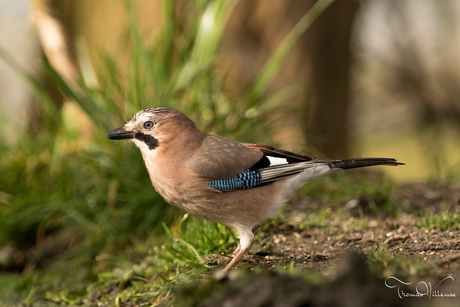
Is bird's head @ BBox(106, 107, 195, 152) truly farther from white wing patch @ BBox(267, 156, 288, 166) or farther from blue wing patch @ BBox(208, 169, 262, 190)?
white wing patch @ BBox(267, 156, 288, 166)

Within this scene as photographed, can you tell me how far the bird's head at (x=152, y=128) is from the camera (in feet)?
9.63

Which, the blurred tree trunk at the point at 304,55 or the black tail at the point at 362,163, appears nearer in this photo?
the black tail at the point at 362,163

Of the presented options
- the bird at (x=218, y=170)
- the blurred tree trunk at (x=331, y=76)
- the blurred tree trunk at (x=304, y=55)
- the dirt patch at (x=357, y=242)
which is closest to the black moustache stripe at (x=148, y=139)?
the bird at (x=218, y=170)

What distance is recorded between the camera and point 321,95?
6418mm

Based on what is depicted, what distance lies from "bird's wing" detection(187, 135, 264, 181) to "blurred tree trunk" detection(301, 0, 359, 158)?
3.30m

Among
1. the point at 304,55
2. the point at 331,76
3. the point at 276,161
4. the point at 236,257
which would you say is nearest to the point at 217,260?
the point at 236,257

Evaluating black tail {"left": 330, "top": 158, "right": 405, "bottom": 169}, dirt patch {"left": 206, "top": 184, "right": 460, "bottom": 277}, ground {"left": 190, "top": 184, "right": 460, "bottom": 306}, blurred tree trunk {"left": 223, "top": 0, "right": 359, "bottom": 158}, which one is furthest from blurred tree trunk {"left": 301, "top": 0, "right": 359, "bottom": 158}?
black tail {"left": 330, "top": 158, "right": 405, "bottom": 169}

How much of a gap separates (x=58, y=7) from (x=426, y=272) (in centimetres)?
698

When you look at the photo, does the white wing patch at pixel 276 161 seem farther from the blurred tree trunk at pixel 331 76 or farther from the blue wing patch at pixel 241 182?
the blurred tree trunk at pixel 331 76

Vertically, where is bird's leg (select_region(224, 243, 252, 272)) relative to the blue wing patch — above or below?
below

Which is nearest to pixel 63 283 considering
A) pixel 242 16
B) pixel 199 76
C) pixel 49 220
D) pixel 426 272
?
pixel 49 220

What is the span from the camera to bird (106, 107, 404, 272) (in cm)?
278

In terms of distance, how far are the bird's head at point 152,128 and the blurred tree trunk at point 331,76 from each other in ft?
11.5

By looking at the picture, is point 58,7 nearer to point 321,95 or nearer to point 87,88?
point 87,88
